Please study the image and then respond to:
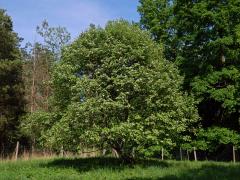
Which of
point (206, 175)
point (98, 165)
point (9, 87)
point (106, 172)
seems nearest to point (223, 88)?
point (98, 165)

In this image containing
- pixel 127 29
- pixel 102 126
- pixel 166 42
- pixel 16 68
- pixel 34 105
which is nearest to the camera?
pixel 102 126

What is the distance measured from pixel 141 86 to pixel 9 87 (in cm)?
2233

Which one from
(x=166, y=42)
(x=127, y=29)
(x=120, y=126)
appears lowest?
(x=120, y=126)

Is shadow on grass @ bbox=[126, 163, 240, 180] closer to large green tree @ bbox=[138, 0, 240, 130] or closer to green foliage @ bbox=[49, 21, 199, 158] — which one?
green foliage @ bbox=[49, 21, 199, 158]

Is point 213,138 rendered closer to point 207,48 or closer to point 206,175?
point 207,48

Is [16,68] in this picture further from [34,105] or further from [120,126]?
[120,126]

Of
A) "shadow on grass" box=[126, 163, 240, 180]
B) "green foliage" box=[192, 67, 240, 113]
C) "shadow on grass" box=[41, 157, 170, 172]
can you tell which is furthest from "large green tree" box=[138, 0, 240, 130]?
"shadow on grass" box=[126, 163, 240, 180]

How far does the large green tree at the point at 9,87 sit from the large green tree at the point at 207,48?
14963 millimetres

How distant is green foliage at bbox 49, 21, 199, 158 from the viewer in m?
22.8

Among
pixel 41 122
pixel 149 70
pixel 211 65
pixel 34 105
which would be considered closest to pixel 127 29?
pixel 149 70

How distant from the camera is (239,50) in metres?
33.8

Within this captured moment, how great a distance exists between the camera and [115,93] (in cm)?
2408

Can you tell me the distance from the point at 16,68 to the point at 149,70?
23327 millimetres

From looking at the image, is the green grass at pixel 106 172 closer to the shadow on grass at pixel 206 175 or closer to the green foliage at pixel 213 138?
the shadow on grass at pixel 206 175
